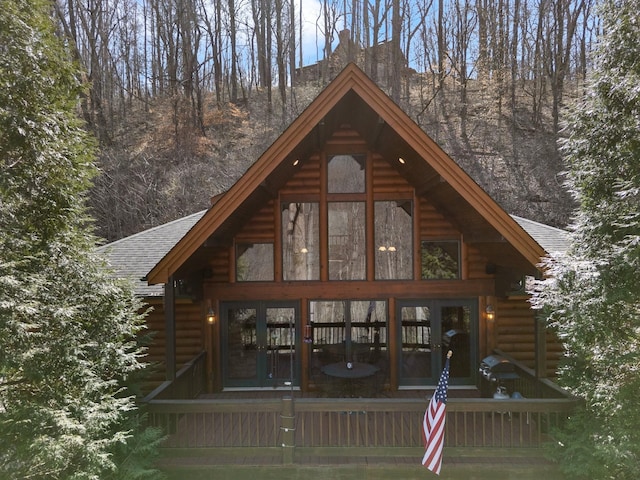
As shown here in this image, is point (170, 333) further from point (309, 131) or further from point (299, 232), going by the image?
point (309, 131)

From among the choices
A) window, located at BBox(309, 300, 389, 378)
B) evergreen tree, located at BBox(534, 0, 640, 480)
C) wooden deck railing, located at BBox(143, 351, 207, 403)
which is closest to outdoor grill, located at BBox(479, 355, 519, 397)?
evergreen tree, located at BBox(534, 0, 640, 480)

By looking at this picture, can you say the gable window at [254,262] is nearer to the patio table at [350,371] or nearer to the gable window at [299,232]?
the gable window at [299,232]

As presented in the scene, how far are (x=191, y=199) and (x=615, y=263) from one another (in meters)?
19.4

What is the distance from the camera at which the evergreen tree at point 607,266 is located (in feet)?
15.9

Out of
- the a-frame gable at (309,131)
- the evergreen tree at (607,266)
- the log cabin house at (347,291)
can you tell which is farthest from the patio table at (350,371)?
the a-frame gable at (309,131)

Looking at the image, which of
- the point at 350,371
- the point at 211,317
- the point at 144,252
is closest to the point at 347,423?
the point at 350,371

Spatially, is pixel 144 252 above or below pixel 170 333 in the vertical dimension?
above

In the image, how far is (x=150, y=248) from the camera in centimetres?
1031

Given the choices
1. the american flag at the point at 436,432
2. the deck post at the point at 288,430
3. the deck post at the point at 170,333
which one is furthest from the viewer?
the deck post at the point at 170,333

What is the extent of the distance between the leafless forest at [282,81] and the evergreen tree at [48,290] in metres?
16.2

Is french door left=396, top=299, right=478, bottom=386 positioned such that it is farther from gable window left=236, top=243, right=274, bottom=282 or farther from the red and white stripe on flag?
the red and white stripe on flag

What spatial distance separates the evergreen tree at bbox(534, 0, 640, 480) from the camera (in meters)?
4.84

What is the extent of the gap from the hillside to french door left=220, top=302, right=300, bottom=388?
42.9 ft

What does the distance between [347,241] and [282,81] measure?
19.3m
